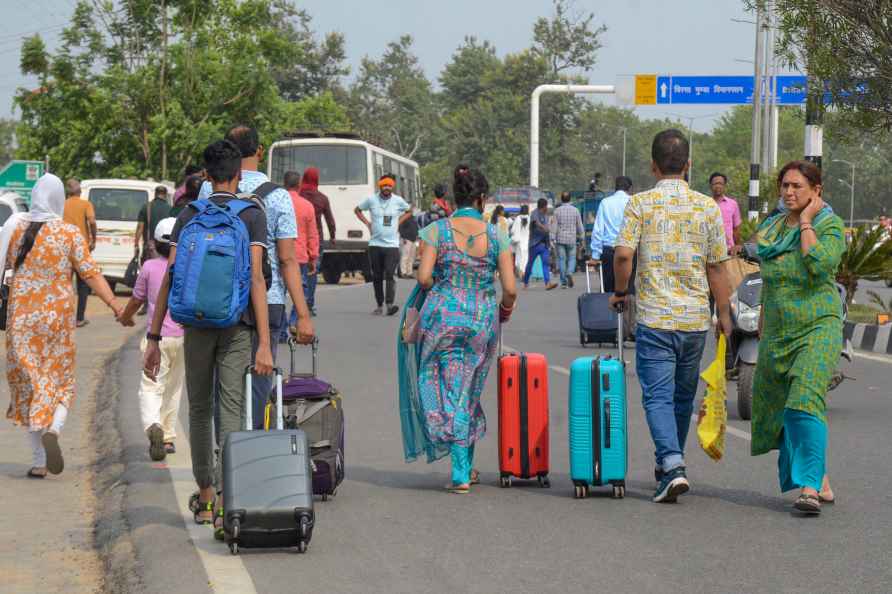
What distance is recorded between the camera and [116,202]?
27547mm

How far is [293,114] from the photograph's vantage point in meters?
43.4

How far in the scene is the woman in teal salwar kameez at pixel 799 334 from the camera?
7.31 m

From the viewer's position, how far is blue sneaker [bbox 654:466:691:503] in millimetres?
7441

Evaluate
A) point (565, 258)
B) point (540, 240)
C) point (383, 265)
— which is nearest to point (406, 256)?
point (540, 240)

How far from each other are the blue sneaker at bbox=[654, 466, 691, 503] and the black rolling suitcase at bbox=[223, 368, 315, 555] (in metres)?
2.02

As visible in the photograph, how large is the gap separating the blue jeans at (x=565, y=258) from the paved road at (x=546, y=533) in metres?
19.2

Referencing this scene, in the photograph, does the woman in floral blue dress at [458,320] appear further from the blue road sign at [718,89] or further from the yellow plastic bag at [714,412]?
the blue road sign at [718,89]

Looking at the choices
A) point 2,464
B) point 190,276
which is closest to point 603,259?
point 2,464

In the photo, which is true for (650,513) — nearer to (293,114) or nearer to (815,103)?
(815,103)

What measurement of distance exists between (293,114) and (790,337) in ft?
120

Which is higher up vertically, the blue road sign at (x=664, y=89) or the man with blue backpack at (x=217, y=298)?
the blue road sign at (x=664, y=89)

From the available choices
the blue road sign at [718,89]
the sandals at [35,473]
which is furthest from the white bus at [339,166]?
the sandals at [35,473]

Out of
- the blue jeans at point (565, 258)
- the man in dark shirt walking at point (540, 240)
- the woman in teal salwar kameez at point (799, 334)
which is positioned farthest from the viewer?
the man in dark shirt walking at point (540, 240)

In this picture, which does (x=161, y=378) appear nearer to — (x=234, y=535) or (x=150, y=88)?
(x=234, y=535)
